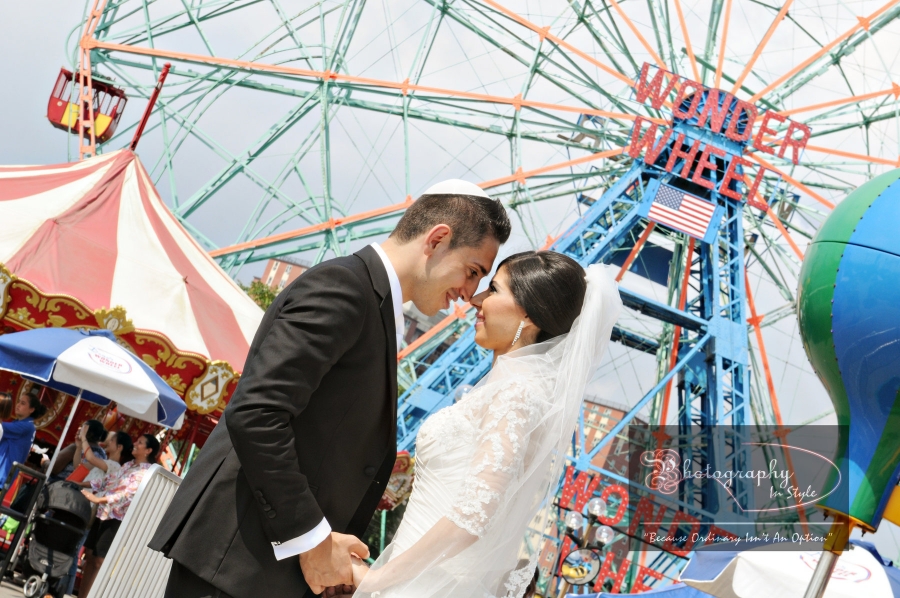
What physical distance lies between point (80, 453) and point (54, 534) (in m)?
1.70

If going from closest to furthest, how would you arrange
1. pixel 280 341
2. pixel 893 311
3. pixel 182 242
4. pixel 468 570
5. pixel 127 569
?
pixel 280 341
pixel 468 570
pixel 893 311
pixel 127 569
pixel 182 242

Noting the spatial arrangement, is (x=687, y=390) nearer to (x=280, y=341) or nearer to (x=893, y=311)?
(x=893, y=311)

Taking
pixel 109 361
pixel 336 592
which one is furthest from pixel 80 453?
pixel 336 592

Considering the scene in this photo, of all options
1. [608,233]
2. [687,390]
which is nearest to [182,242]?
[608,233]

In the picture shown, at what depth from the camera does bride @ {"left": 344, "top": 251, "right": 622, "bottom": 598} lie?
2.28 metres

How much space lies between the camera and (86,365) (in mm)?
6809

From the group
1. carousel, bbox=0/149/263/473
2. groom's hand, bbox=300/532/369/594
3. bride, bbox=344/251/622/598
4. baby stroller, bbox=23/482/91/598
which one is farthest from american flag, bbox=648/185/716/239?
groom's hand, bbox=300/532/369/594

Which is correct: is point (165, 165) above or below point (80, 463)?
above

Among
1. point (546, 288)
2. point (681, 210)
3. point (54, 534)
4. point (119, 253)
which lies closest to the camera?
point (546, 288)

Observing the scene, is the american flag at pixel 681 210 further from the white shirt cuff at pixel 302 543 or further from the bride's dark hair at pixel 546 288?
the white shirt cuff at pixel 302 543

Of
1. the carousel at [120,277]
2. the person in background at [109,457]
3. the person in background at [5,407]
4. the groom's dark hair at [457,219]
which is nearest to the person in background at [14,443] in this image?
the person in background at [5,407]

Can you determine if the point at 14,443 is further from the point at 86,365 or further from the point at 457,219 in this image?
the point at 457,219

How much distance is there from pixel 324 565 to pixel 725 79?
16035mm

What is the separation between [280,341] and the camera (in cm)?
206
